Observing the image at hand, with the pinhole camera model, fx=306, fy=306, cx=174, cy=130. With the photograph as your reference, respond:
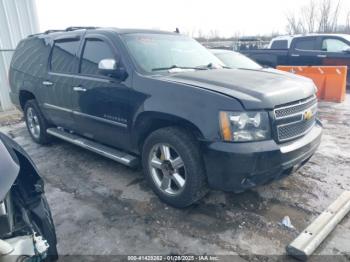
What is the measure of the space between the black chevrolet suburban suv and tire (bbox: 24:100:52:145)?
0.67 metres

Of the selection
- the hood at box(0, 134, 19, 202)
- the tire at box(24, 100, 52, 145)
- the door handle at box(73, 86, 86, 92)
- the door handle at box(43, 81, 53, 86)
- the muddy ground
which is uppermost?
the hood at box(0, 134, 19, 202)

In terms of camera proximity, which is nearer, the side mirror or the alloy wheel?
the alloy wheel

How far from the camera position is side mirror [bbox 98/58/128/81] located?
3.48 m

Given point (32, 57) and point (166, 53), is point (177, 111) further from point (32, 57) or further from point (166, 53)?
point (32, 57)

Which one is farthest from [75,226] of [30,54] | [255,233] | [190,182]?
[30,54]

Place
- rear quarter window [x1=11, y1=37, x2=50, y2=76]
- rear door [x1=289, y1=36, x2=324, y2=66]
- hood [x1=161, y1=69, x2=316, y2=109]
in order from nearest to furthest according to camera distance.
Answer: hood [x1=161, y1=69, x2=316, y2=109] → rear quarter window [x1=11, y1=37, x2=50, y2=76] → rear door [x1=289, y1=36, x2=324, y2=66]

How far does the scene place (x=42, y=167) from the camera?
15.4 feet

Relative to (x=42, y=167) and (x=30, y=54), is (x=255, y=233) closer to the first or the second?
(x=42, y=167)

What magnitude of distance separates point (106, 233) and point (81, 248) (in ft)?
0.92

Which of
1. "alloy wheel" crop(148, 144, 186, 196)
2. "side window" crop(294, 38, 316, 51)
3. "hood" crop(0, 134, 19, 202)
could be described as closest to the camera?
"hood" crop(0, 134, 19, 202)

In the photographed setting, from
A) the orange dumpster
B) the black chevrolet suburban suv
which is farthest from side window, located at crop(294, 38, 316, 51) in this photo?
the black chevrolet suburban suv

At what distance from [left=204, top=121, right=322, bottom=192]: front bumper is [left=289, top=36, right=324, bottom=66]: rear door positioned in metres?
8.62

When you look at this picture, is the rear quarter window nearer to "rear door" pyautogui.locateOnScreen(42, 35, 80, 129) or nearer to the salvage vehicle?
"rear door" pyautogui.locateOnScreen(42, 35, 80, 129)

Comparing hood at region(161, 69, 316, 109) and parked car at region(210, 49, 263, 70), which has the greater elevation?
hood at region(161, 69, 316, 109)
